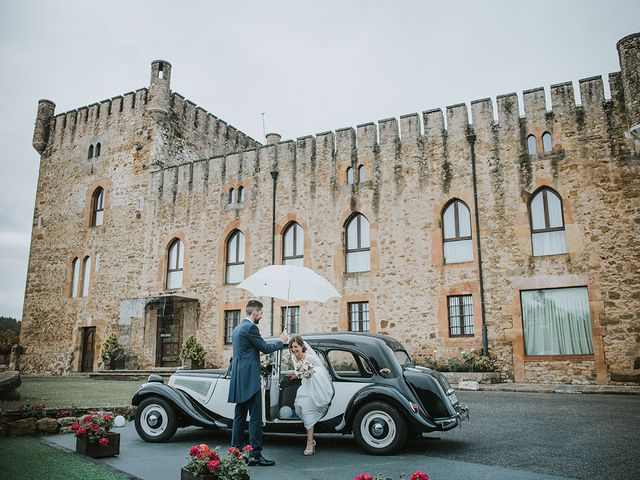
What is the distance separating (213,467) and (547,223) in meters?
13.4

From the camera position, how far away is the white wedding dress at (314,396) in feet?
20.9

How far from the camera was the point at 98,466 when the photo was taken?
5.58m

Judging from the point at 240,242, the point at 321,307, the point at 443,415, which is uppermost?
the point at 240,242

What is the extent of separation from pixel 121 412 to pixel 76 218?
17.7m

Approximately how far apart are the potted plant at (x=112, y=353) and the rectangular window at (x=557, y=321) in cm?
1530

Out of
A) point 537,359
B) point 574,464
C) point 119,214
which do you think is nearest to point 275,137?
point 119,214

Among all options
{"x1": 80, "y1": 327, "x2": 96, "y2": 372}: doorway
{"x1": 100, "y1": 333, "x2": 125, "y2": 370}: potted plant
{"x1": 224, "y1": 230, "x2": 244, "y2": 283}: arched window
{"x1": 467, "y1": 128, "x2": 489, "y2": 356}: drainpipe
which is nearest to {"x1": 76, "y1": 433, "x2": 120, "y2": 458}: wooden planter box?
{"x1": 467, "y1": 128, "x2": 489, "y2": 356}: drainpipe

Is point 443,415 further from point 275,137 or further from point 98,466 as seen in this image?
point 275,137

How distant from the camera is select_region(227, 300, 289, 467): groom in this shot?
600 centimetres

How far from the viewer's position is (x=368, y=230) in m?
18.0

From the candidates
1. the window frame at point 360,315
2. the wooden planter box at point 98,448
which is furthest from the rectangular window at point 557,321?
the wooden planter box at point 98,448

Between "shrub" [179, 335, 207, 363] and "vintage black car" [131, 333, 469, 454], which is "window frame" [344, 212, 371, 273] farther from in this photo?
"vintage black car" [131, 333, 469, 454]

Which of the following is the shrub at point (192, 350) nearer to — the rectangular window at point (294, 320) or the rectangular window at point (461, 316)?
the rectangular window at point (294, 320)

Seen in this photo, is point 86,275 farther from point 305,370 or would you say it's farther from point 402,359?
point 402,359
